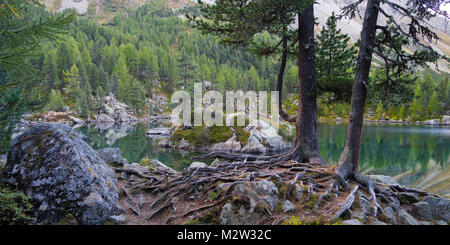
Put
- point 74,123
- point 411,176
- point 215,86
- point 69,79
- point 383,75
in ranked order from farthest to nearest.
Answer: point 215,86 → point 69,79 → point 74,123 → point 411,176 → point 383,75

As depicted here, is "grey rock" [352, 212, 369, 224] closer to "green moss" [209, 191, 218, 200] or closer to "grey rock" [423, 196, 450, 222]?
"grey rock" [423, 196, 450, 222]

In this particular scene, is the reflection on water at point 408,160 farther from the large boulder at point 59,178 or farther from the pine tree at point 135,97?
the pine tree at point 135,97

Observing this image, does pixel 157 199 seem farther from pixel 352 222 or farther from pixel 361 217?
pixel 361 217

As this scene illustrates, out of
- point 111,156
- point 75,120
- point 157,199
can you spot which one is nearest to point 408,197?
point 157,199

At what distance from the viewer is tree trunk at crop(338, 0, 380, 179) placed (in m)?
7.18

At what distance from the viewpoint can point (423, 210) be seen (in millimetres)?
6250

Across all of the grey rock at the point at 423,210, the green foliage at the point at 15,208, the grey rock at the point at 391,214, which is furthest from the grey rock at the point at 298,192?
the green foliage at the point at 15,208

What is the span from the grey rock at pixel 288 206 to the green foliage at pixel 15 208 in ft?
18.1

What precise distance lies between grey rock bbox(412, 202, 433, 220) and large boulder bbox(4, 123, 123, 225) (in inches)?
299

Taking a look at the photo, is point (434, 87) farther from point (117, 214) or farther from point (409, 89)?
point (117, 214)

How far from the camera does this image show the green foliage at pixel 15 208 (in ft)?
16.0

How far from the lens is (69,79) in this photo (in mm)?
81375
